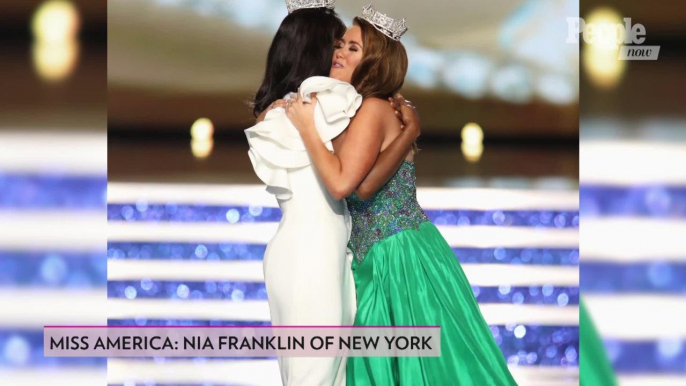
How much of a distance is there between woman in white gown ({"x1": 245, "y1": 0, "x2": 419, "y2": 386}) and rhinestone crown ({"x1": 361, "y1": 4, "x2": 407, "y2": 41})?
0.58 ft

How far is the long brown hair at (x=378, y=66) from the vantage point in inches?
89.6

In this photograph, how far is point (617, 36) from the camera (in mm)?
4191

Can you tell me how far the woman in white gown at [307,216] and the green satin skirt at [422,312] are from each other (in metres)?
0.05

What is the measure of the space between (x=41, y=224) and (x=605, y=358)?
2810 millimetres

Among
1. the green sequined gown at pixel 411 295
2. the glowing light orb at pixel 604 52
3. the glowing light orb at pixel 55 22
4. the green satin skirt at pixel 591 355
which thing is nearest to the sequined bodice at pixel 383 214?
the green sequined gown at pixel 411 295

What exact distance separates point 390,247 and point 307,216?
0.26 m

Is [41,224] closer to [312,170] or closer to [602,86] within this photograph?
[312,170]

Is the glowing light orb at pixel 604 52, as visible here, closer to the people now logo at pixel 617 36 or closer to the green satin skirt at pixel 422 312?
the people now logo at pixel 617 36

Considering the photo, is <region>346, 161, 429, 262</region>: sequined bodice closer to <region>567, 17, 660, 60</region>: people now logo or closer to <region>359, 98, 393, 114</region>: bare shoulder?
<region>359, 98, 393, 114</region>: bare shoulder

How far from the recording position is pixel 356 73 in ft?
7.53

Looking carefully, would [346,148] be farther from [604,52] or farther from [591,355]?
[604,52]

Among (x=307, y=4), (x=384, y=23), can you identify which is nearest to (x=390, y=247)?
(x=384, y=23)

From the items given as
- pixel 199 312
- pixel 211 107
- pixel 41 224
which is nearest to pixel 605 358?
pixel 199 312

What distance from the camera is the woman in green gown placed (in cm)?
214
